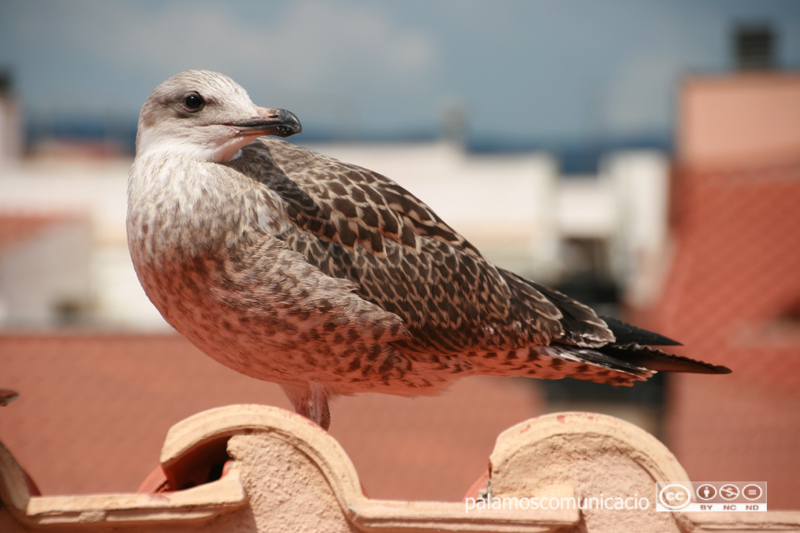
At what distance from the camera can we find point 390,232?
362 cm

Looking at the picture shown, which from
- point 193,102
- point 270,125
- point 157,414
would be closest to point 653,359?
point 270,125

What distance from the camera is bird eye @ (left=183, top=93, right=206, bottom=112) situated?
11.3ft

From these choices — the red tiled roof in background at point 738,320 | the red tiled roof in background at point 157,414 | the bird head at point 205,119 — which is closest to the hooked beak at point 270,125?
the bird head at point 205,119

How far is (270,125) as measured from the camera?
333 centimetres

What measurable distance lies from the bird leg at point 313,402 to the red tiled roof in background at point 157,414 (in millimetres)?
7725

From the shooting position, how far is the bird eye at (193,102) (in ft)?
11.3

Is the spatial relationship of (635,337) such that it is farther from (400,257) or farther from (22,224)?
(22,224)

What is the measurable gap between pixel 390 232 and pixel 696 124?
16767 mm

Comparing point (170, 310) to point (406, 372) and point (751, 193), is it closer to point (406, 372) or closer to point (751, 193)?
point (406, 372)

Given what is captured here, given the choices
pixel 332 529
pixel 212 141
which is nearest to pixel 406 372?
pixel 332 529

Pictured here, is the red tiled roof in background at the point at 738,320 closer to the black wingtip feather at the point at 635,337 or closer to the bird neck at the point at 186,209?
the black wingtip feather at the point at 635,337

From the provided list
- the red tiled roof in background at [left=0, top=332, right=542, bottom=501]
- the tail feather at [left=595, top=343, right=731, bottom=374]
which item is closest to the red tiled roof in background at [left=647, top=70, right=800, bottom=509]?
the red tiled roof in background at [left=0, top=332, right=542, bottom=501]

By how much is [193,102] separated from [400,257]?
3.41 ft

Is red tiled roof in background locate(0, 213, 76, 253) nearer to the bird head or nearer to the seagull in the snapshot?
the bird head
